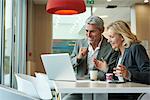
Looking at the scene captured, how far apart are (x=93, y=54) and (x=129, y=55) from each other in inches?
16.5

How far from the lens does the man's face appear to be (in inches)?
115

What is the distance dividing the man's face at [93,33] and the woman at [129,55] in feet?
0.65

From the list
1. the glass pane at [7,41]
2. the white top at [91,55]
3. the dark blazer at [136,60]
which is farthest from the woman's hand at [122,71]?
the glass pane at [7,41]

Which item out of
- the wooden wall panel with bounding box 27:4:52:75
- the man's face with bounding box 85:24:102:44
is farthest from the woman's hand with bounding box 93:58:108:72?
the wooden wall panel with bounding box 27:4:52:75

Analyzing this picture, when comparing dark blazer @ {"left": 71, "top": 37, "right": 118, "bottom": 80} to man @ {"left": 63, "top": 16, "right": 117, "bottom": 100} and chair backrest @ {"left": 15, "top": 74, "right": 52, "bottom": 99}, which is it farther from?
chair backrest @ {"left": 15, "top": 74, "right": 52, "bottom": 99}

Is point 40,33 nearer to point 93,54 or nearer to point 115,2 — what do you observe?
point 115,2

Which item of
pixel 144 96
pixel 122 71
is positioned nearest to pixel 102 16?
pixel 122 71

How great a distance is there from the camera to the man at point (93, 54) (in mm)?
2543

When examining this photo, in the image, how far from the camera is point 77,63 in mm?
2703

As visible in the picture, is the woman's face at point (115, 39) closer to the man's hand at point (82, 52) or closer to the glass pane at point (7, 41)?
the man's hand at point (82, 52)

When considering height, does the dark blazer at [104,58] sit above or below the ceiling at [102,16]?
below

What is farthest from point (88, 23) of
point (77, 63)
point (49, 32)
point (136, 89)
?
point (49, 32)

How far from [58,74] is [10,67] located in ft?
7.39

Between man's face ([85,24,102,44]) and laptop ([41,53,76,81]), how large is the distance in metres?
0.62
